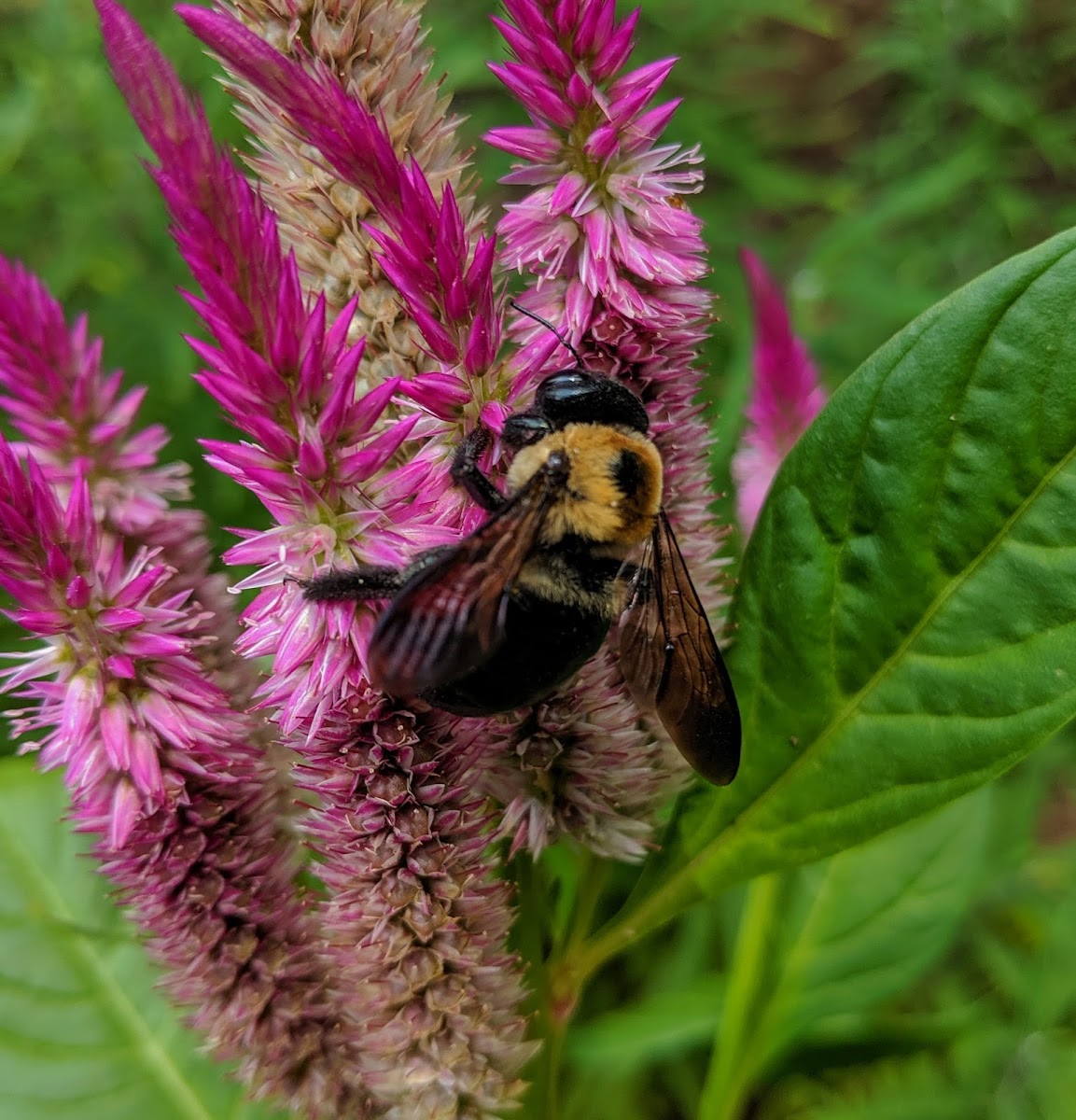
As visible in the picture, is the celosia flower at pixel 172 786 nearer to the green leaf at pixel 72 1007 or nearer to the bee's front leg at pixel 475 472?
the bee's front leg at pixel 475 472

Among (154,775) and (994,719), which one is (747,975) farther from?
(154,775)

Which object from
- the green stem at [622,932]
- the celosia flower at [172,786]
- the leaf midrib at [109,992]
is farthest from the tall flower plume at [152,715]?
the leaf midrib at [109,992]

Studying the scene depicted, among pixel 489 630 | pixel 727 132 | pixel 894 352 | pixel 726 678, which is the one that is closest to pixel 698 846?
pixel 726 678

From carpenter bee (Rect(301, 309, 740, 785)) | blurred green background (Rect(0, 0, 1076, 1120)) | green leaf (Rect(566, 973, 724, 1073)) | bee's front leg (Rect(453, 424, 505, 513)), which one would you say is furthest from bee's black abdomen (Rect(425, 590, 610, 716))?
green leaf (Rect(566, 973, 724, 1073))

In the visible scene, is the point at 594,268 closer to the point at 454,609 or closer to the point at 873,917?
the point at 454,609

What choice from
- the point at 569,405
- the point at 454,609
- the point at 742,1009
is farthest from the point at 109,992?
the point at 569,405

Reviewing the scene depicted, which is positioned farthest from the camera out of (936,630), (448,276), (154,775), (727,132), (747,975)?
(727,132)

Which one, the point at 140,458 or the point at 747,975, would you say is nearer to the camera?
the point at 140,458
